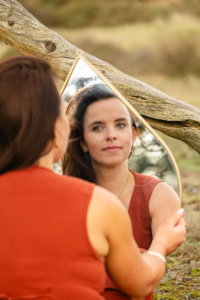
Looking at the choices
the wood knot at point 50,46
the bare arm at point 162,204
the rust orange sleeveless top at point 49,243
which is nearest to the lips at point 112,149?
the bare arm at point 162,204

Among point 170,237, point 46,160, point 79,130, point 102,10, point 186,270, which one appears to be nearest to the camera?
point 46,160

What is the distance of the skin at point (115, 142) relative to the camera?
5.83ft

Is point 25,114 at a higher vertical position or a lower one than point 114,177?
higher

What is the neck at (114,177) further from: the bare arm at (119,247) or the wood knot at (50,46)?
the wood knot at (50,46)

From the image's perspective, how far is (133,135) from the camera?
1865 mm

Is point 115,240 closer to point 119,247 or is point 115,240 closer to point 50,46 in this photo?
point 119,247

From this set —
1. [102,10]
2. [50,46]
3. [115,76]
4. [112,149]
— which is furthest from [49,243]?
[102,10]

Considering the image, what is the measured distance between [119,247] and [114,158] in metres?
0.69

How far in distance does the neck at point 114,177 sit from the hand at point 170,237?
417 mm

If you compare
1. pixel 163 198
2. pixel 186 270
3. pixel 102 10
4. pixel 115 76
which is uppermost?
pixel 102 10

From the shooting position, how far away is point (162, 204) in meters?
1.79

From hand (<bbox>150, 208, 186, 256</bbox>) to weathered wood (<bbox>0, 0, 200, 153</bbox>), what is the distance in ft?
3.52

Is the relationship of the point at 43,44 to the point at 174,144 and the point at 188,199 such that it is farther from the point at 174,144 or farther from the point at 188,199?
the point at 174,144

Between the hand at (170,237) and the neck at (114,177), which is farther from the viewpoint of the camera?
the neck at (114,177)
